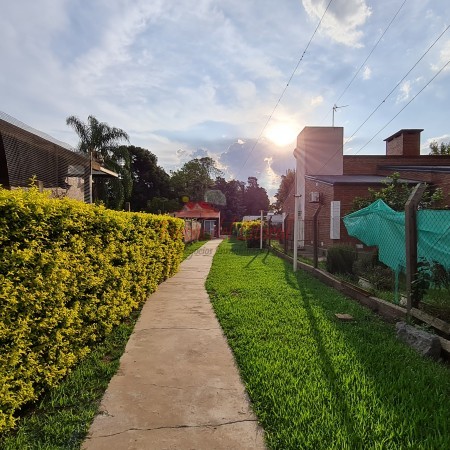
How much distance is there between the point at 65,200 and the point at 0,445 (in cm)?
197

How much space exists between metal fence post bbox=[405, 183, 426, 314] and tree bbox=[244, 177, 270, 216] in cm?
7471

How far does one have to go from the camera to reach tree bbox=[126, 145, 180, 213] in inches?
2042

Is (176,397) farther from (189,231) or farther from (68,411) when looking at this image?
(189,231)

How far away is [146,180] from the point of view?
53.1 metres

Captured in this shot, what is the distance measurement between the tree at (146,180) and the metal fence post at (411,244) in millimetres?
47007

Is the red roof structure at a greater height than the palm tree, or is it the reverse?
the palm tree

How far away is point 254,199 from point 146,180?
113 feet

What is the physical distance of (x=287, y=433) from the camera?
2.36 metres

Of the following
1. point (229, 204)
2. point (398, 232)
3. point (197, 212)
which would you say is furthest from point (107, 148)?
point (229, 204)

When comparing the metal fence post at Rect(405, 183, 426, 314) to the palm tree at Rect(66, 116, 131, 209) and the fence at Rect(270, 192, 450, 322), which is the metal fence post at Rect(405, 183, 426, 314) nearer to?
the fence at Rect(270, 192, 450, 322)

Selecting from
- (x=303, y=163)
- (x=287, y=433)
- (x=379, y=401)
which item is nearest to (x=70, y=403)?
(x=287, y=433)

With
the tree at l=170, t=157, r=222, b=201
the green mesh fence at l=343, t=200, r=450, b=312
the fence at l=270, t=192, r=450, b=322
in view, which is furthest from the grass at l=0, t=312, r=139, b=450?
the tree at l=170, t=157, r=222, b=201

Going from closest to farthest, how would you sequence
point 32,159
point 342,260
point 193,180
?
point 32,159, point 342,260, point 193,180

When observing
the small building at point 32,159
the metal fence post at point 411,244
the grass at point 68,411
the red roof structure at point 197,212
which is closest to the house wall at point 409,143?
the metal fence post at point 411,244
